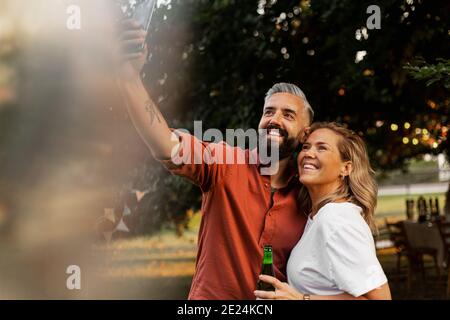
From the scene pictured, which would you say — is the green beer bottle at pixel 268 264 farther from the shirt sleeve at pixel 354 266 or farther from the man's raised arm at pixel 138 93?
the man's raised arm at pixel 138 93

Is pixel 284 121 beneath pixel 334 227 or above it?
above

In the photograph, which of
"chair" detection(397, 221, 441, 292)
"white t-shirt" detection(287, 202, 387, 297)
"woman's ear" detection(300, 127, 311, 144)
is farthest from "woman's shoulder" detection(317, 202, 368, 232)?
"chair" detection(397, 221, 441, 292)

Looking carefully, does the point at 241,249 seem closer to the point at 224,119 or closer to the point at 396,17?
the point at 396,17

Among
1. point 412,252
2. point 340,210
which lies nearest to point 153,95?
point 340,210

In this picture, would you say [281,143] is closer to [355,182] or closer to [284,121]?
[284,121]

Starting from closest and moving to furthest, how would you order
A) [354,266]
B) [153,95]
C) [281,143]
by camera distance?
[354,266]
[281,143]
[153,95]

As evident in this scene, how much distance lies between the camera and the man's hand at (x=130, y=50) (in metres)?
1.30

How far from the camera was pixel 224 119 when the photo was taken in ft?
14.5

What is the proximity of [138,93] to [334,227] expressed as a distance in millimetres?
567

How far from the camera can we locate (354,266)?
1.47m

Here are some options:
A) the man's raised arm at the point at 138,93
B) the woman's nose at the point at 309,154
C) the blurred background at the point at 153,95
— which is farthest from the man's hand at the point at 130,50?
the blurred background at the point at 153,95
